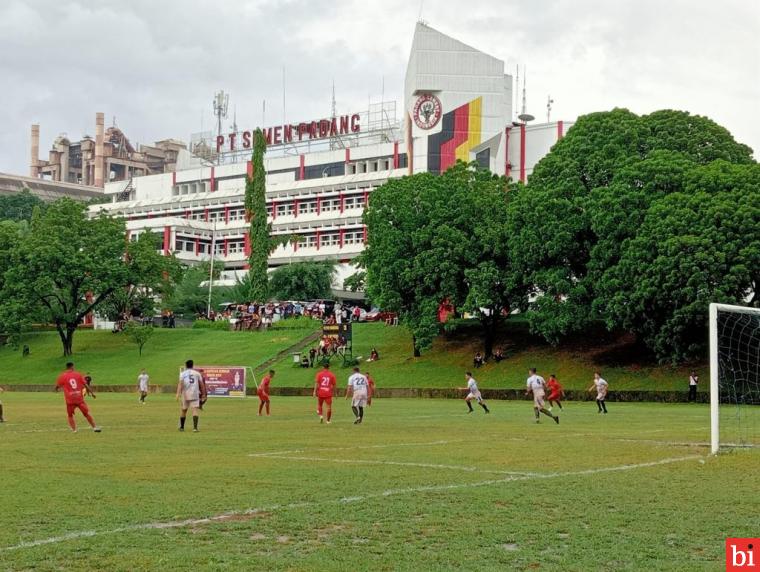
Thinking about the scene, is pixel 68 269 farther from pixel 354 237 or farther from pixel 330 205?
pixel 330 205

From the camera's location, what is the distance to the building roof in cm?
18851

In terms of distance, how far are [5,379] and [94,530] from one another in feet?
234

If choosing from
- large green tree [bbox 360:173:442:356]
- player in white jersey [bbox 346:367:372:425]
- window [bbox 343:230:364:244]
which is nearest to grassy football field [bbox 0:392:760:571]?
player in white jersey [bbox 346:367:372:425]

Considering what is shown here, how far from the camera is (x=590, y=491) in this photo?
15.8 m

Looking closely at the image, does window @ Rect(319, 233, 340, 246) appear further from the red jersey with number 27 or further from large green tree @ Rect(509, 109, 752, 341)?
the red jersey with number 27

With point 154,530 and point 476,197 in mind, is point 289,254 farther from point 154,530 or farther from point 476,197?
point 154,530

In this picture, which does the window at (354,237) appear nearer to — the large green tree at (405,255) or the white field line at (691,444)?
the large green tree at (405,255)

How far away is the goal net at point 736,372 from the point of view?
24.1 metres

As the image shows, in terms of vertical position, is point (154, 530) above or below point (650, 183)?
below

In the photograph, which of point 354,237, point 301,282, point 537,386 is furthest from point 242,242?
point 537,386

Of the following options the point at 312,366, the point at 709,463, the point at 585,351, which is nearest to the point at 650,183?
the point at 585,351

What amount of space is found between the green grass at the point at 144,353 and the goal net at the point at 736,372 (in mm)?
41722

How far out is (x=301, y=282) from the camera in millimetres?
104688

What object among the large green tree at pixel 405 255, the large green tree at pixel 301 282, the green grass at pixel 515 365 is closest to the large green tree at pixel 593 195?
the green grass at pixel 515 365
